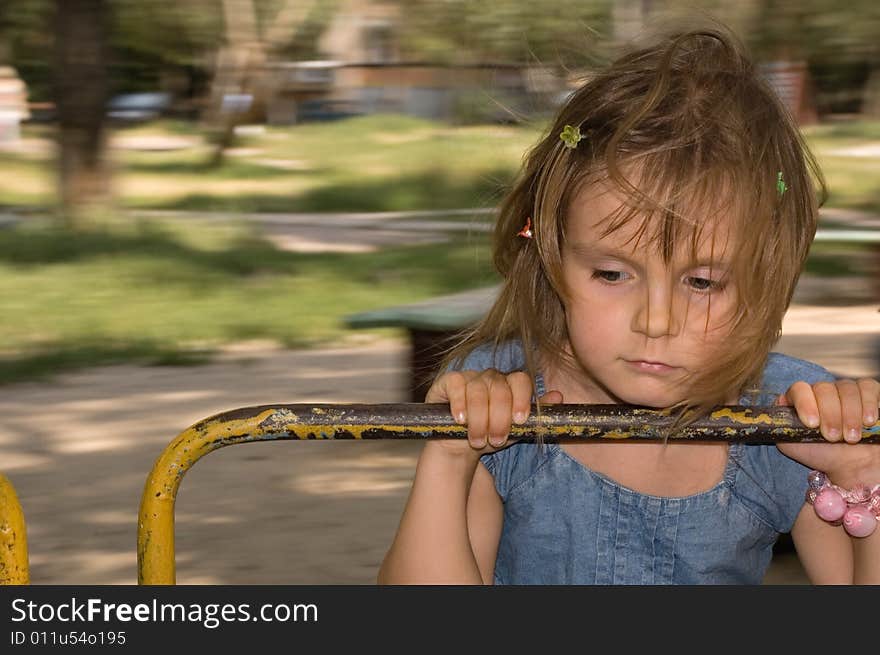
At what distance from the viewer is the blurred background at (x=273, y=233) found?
4.07 m

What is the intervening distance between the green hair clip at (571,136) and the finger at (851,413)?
45cm

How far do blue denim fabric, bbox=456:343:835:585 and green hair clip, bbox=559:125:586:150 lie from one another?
1.07 feet

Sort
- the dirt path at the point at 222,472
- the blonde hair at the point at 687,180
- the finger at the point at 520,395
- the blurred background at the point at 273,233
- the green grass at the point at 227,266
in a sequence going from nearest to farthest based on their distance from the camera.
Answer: the finger at the point at 520,395 < the blonde hair at the point at 687,180 < the dirt path at the point at 222,472 < the blurred background at the point at 273,233 < the green grass at the point at 227,266

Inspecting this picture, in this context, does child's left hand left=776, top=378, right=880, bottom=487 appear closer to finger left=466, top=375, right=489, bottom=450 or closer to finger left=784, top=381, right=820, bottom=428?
finger left=784, top=381, right=820, bottom=428

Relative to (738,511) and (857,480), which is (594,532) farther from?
(857,480)

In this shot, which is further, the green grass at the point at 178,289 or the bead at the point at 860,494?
the green grass at the point at 178,289

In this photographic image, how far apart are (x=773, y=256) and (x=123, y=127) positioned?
23545 millimetres

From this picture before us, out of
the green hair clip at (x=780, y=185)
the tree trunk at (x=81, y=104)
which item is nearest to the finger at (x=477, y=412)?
the green hair clip at (x=780, y=185)

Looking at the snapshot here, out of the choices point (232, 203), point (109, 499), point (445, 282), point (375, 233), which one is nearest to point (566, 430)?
point (109, 499)

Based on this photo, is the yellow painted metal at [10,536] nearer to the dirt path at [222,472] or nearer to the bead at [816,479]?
the bead at [816,479]

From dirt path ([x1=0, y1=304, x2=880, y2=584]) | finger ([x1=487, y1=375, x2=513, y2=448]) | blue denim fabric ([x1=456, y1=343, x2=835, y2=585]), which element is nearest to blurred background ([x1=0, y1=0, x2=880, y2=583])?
dirt path ([x1=0, y1=304, x2=880, y2=584])

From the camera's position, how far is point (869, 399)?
1517mm

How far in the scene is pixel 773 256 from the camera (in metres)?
1.66

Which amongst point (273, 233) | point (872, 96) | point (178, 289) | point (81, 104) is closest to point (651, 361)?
point (178, 289)
